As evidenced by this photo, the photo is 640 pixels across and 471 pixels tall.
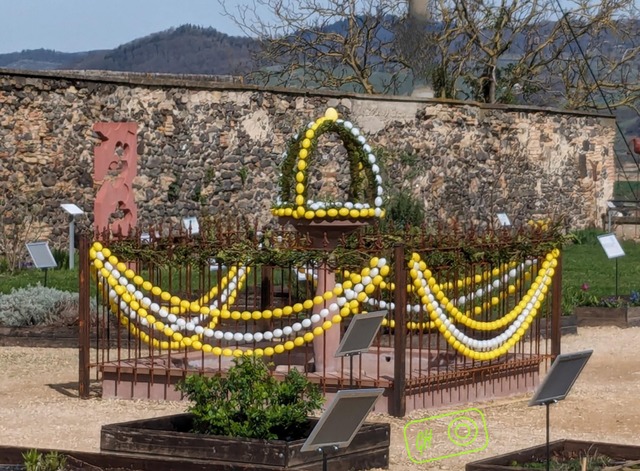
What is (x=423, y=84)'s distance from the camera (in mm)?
32188

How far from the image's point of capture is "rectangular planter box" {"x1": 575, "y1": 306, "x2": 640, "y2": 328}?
688 inches

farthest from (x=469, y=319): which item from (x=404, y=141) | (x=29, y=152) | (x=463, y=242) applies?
(x=404, y=141)

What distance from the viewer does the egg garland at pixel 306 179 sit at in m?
12.0

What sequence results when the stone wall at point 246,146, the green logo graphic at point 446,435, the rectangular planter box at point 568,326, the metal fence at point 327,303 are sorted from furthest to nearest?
1. the stone wall at point 246,146
2. the rectangular planter box at point 568,326
3. the metal fence at point 327,303
4. the green logo graphic at point 446,435

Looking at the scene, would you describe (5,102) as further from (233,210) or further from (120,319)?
(120,319)

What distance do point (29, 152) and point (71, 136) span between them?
735 millimetres

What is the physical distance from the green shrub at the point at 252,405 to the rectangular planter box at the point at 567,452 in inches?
42.7

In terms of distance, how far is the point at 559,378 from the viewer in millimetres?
8172

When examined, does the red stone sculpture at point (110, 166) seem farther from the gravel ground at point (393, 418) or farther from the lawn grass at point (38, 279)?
the lawn grass at point (38, 279)

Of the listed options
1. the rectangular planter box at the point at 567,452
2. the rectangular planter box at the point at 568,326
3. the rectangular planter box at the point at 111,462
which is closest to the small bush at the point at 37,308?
the rectangular planter box at the point at 568,326

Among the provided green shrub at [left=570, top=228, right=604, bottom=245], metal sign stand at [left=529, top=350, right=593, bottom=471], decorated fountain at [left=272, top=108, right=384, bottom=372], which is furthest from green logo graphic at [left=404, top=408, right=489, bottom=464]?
green shrub at [left=570, top=228, right=604, bottom=245]

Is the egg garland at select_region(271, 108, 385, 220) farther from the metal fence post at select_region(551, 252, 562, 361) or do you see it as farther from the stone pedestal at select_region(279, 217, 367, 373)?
the metal fence post at select_region(551, 252, 562, 361)

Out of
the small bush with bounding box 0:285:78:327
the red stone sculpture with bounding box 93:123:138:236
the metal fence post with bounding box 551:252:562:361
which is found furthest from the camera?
the small bush with bounding box 0:285:78:327

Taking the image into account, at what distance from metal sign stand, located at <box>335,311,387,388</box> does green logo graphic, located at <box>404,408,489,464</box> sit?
69 cm
